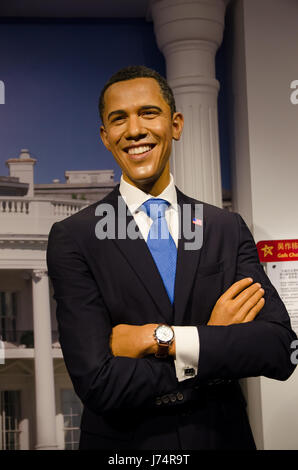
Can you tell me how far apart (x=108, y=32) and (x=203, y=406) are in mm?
2964

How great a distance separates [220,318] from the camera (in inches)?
81.4

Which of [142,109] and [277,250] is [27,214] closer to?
[277,250]

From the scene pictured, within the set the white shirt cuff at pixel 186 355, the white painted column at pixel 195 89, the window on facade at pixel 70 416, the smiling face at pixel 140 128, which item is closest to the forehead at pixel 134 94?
the smiling face at pixel 140 128

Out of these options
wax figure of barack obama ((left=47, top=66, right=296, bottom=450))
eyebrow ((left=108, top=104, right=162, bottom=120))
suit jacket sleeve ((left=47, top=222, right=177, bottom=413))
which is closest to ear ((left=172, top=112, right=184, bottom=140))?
wax figure of barack obama ((left=47, top=66, right=296, bottom=450))

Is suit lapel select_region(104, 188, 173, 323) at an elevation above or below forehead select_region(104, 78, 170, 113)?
below

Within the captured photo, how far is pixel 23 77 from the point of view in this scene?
4.26 meters

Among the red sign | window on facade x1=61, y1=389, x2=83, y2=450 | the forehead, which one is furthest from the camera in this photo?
window on facade x1=61, y1=389, x2=83, y2=450

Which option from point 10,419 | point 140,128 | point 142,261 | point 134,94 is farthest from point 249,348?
point 10,419

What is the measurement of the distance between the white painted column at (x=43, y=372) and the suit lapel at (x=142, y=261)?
6.81 ft

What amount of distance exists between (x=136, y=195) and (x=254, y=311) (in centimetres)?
49

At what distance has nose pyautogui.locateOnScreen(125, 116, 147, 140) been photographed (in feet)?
6.95

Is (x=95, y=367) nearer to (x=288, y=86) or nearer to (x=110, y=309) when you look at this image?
(x=110, y=309)

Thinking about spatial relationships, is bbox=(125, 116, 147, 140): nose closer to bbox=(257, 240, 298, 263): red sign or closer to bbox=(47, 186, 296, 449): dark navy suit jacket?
bbox=(47, 186, 296, 449): dark navy suit jacket

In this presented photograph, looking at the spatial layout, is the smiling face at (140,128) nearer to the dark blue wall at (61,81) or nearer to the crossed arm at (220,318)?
the crossed arm at (220,318)
